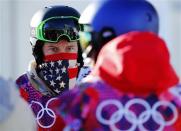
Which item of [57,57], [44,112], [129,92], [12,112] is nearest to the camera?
[12,112]

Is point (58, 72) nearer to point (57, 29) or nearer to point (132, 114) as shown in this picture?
point (57, 29)

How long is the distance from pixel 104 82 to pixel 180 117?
444 mm

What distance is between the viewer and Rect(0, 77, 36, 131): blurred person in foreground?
12.6ft

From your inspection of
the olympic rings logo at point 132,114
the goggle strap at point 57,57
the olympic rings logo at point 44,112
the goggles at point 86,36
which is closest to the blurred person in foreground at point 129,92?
the olympic rings logo at point 132,114

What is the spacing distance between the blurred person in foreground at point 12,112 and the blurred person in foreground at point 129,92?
0.41 meters

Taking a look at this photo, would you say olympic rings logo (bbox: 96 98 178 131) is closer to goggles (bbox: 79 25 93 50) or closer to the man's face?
goggles (bbox: 79 25 93 50)

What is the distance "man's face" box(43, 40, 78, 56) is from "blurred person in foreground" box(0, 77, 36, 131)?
232 centimetres

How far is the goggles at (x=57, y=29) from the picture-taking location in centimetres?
629

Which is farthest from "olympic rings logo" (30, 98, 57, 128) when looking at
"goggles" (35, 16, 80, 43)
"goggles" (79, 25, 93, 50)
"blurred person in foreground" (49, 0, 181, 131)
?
"blurred person in foreground" (49, 0, 181, 131)

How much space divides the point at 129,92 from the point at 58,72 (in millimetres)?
2115

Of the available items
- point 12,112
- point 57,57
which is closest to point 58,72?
point 57,57

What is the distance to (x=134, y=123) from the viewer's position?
4.25m

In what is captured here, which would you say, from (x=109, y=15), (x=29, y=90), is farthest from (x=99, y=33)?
(x=29, y=90)

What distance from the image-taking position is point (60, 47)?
629 centimetres
